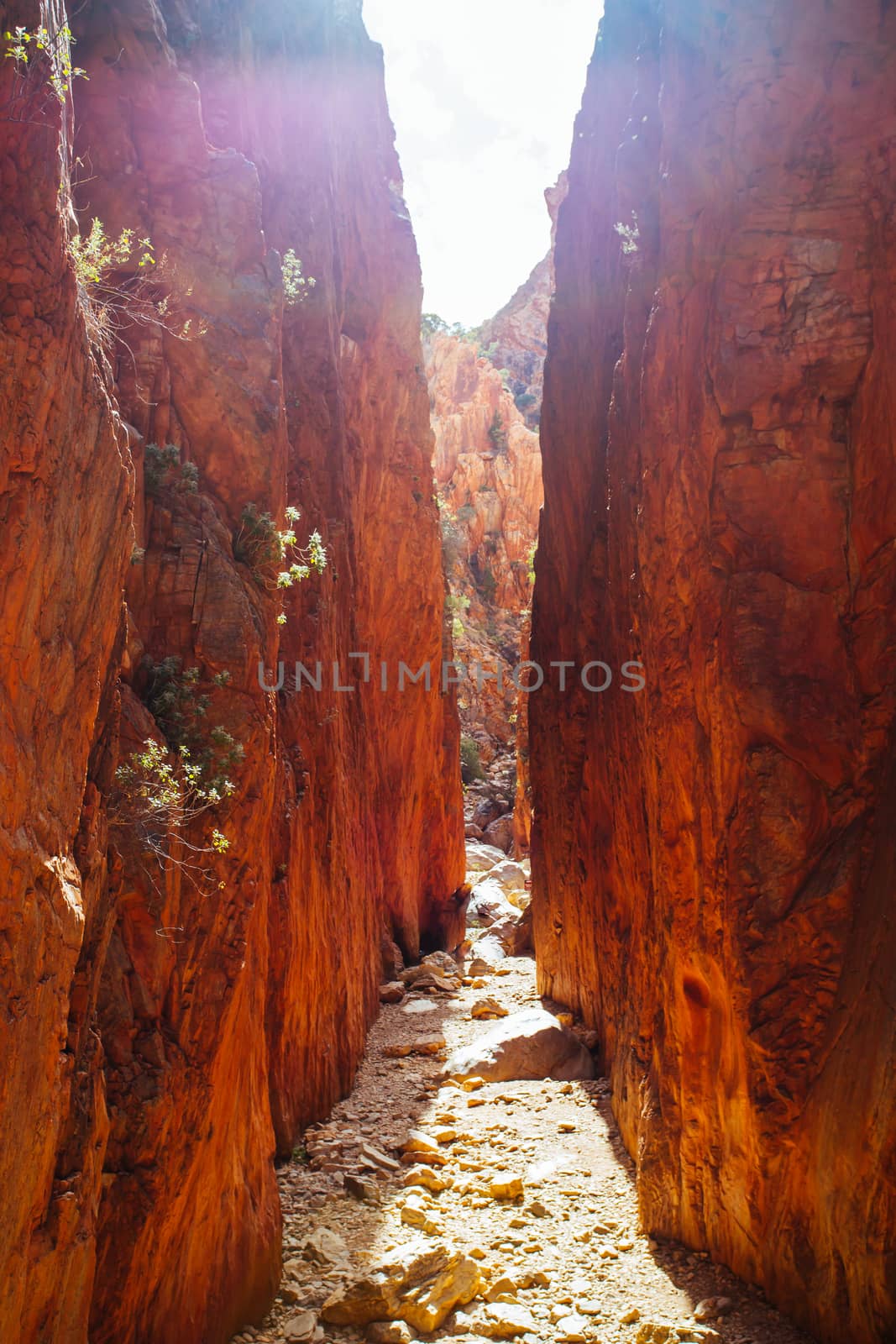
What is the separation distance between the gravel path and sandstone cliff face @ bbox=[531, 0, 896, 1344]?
A: 1.65 ft

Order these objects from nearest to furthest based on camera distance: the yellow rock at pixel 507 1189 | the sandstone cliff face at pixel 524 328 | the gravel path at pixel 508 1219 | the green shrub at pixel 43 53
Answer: the green shrub at pixel 43 53
the gravel path at pixel 508 1219
the yellow rock at pixel 507 1189
the sandstone cliff face at pixel 524 328

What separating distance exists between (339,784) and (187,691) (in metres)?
6.50

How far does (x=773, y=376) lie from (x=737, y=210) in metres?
1.67

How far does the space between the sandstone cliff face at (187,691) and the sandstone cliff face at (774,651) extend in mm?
4079

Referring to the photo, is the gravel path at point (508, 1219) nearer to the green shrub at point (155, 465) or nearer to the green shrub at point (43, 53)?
the green shrub at point (155, 465)

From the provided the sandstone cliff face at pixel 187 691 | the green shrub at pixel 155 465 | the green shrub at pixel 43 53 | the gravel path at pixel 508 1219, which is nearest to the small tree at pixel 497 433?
the sandstone cliff face at pixel 187 691

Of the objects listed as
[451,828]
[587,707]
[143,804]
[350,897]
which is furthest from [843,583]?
[451,828]

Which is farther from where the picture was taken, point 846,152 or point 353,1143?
point 353,1143

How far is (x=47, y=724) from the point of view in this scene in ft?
16.9

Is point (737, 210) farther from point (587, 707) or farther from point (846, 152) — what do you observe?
point (587, 707)

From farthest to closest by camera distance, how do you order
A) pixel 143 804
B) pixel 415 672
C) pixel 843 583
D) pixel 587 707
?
pixel 415 672, pixel 587 707, pixel 843 583, pixel 143 804

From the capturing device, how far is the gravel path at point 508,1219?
26.6ft

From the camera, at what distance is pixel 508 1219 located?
10016 millimetres

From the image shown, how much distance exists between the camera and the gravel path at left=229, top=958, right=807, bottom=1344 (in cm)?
809
